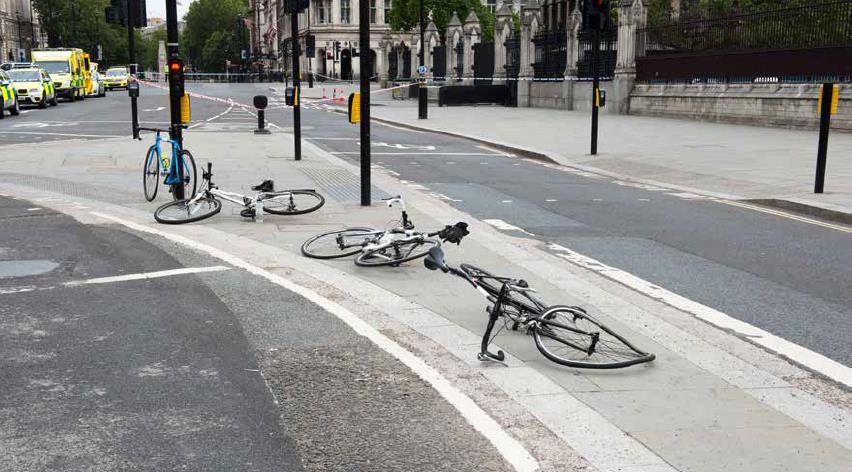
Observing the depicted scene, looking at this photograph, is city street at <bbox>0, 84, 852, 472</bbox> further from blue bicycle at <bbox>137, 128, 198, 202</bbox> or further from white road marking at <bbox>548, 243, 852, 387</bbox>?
blue bicycle at <bbox>137, 128, 198, 202</bbox>

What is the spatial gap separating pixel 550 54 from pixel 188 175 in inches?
1311

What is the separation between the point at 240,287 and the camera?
767 centimetres

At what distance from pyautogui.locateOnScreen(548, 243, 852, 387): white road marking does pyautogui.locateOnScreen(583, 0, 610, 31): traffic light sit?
10.4 m

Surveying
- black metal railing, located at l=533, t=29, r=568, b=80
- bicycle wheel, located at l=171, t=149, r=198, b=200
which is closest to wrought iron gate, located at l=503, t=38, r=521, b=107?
black metal railing, located at l=533, t=29, r=568, b=80

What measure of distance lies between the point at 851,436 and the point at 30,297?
589 centimetres

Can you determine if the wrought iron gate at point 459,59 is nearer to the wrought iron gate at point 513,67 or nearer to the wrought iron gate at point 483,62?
the wrought iron gate at point 483,62

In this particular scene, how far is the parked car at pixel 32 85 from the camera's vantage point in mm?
41844

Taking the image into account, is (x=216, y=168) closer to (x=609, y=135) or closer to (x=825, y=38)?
(x=609, y=135)

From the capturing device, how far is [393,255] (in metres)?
8.38

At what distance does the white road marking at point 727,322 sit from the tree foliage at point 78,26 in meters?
118

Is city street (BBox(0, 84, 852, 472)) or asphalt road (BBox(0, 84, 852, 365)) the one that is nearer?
city street (BBox(0, 84, 852, 472))

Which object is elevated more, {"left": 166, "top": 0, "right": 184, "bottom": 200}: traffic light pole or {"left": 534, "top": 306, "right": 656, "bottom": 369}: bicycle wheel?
{"left": 166, "top": 0, "right": 184, "bottom": 200}: traffic light pole

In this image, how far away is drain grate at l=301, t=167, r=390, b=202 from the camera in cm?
→ 1310

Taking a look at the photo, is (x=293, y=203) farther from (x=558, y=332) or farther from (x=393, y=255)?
(x=558, y=332)
